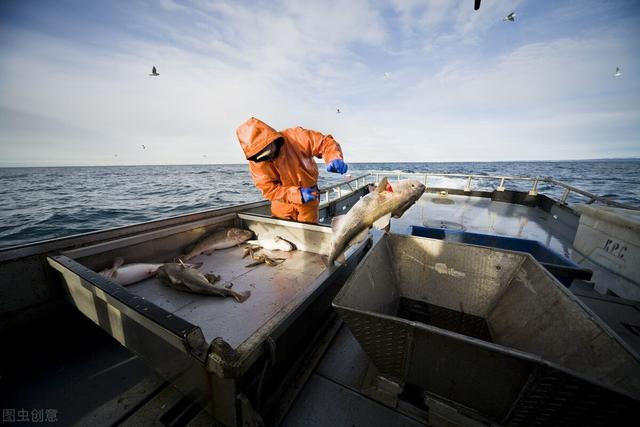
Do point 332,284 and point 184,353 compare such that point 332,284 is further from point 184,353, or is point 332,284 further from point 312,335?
point 184,353

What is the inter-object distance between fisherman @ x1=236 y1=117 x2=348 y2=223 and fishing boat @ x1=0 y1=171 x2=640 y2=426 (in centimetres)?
57

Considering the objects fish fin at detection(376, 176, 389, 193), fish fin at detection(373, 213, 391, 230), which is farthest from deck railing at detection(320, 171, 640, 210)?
fish fin at detection(373, 213, 391, 230)

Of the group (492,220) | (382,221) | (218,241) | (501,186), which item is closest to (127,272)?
(218,241)

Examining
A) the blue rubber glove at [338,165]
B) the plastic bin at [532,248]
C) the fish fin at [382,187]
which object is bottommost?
the plastic bin at [532,248]

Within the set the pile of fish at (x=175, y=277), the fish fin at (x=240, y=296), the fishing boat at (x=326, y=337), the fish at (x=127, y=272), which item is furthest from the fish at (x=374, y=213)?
the fish at (x=127, y=272)

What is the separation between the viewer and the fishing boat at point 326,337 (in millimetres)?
1164

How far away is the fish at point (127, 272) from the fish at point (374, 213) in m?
2.14

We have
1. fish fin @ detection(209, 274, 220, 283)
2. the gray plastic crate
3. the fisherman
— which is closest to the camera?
the gray plastic crate

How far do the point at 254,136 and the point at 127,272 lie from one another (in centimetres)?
221

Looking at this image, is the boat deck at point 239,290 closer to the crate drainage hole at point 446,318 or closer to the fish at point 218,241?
the fish at point 218,241

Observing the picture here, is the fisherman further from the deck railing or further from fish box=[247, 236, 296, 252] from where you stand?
the deck railing

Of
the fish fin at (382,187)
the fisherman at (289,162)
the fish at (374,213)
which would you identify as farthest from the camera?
the fisherman at (289,162)

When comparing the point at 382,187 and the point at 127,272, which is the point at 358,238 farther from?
the point at 127,272

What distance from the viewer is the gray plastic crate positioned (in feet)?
3.42
